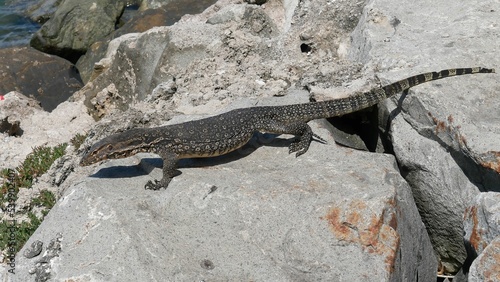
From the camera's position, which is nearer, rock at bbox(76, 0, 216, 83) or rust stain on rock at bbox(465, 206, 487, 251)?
rust stain on rock at bbox(465, 206, 487, 251)

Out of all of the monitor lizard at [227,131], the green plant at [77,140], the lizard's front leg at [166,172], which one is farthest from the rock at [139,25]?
the lizard's front leg at [166,172]

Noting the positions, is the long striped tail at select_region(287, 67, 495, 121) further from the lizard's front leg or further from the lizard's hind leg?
the lizard's front leg

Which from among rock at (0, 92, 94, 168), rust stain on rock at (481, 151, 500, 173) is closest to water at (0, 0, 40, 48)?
rock at (0, 92, 94, 168)

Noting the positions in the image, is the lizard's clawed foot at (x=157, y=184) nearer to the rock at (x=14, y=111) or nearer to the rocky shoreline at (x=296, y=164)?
the rocky shoreline at (x=296, y=164)

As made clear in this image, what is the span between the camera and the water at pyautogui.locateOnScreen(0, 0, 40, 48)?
23.2 metres

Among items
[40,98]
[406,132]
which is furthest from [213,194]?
[40,98]

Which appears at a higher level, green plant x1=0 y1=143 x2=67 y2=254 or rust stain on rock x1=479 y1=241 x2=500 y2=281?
rust stain on rock x1=479 y1=241 x2=500 y2=281

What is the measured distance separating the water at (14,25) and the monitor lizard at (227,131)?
1619 cm

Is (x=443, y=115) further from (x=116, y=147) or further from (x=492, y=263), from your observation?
(x=116, y=147)

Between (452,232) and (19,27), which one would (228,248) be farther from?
(19,27)

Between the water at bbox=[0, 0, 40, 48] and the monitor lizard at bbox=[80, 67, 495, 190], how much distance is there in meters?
16.2

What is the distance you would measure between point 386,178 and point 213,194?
7.07 feet

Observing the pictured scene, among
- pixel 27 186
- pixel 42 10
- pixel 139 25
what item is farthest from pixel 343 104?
pixel 42 10

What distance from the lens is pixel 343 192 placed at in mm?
7258
